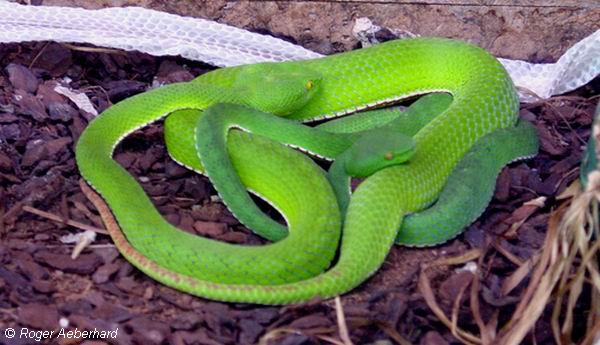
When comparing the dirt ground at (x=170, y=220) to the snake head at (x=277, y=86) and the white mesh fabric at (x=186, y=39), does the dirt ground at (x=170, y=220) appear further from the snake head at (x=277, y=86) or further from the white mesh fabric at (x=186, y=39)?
the snake head at (x=277, y=86)

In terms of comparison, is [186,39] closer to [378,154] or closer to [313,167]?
[313,167]

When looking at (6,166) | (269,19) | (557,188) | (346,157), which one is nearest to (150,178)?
(6,166)

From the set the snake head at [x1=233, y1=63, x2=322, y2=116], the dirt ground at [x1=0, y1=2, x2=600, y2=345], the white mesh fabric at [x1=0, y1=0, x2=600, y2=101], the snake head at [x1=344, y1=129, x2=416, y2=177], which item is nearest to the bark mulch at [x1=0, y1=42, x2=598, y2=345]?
the dirt ground at [x1=0, y1=2, x2=600, y2=345]

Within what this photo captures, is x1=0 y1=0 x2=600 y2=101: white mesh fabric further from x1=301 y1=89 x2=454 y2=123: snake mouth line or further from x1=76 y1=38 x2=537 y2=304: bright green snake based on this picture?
x1=301 y1=89 x2=454 y2=123: snake mouth line

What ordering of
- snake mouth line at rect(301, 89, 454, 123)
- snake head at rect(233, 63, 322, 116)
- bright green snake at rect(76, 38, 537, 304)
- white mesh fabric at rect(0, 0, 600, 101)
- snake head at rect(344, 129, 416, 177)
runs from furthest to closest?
white mesh fabric at rect(0, 0, 600, 101) < snake mouth line at rect(301, 89, 454, 123) < snake head at rect(233, 63, 322, 116) < snake head at rect(344, 129, 416, 177) < bright green snake at rect(76, 38, 537, 304)

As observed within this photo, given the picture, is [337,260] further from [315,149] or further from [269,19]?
[269,19]

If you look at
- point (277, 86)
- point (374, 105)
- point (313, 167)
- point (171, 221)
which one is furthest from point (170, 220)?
point (374, 105)

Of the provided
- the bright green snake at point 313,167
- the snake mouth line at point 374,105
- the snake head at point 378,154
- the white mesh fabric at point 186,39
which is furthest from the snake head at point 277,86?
the snake head at point 378,154

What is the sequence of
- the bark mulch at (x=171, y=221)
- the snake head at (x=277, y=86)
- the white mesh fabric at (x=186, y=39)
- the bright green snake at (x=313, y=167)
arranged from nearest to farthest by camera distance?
the bark mulch at (x=171, y=221) → the bright green snake at (x=313, y=167) → the snake head at (x=277, y=86) → the white mesh fabric at (x=186, y=39)
